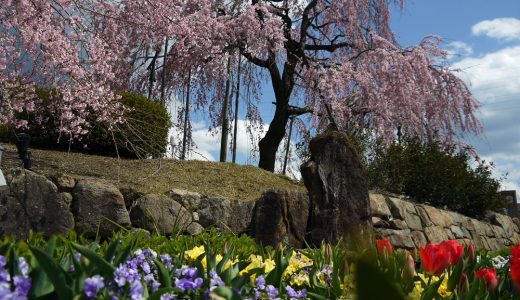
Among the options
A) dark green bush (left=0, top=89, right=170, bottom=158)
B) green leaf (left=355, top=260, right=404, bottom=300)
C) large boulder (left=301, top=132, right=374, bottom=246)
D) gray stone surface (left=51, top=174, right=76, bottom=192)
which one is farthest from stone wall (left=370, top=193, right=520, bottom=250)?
green leaf (left=355, top=260, right=404, bottom=300)

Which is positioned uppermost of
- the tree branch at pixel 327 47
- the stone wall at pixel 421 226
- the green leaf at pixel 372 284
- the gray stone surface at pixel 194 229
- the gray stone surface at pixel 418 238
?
the tree branch at pixel 327 47

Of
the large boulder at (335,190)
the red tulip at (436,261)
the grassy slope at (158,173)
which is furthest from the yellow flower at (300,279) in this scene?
the grassy slope at (158,173)

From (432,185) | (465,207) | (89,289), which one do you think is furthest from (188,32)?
(89,289)

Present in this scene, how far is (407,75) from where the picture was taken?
531 inches

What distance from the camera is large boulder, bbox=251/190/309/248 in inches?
239

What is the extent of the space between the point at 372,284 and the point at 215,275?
3.49 feet

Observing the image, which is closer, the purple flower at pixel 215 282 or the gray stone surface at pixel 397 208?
the purple flower at pixel 215 282

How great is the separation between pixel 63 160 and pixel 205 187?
7.50 feet

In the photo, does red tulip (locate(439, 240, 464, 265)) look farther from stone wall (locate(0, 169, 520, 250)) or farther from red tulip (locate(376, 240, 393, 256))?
stone wall (locate(0, 169, 520, 250))

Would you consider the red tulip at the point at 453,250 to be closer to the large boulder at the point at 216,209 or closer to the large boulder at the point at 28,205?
the large boulder at the point at 28,205

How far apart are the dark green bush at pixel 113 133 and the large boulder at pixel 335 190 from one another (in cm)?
389

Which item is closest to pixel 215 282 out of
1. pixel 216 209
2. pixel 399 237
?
pixel 216 209

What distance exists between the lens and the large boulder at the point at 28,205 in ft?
19.9

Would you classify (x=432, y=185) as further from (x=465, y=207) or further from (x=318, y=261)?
(x=318, y=261)
